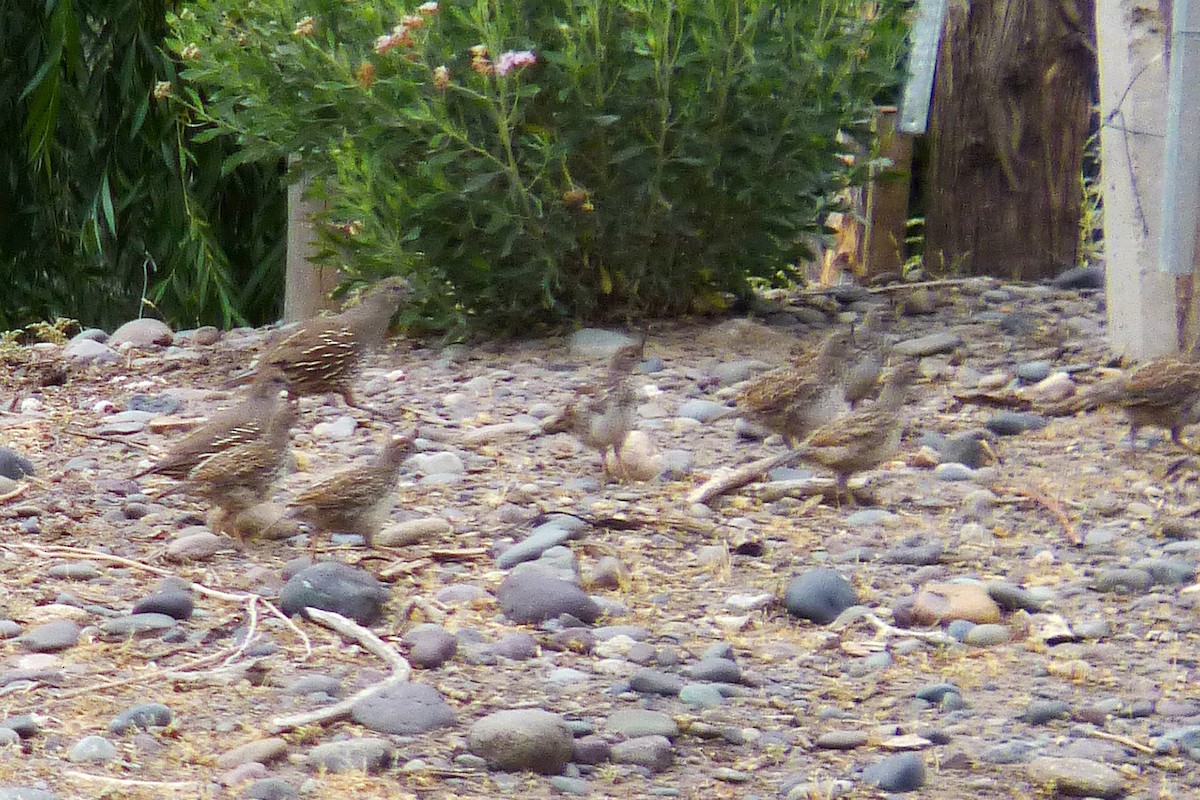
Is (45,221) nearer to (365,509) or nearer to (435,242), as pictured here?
(435,242)

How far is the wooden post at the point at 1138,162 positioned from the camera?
20.9 ft

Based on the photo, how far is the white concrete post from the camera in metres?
6.36

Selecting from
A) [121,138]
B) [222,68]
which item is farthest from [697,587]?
[121,138]

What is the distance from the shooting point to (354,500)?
15.9 feet

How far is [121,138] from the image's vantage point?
9758 millimetres

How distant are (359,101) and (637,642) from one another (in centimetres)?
323

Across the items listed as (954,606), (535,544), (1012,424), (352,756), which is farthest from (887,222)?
(352,756)

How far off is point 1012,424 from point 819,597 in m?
1.93

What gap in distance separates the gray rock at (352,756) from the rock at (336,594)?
0.78m

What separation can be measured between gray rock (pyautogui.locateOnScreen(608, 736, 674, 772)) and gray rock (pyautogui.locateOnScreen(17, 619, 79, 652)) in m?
1.50

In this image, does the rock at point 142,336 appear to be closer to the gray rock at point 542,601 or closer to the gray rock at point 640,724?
the gray rock at point 542,601

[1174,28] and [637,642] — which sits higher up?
[1174,28]

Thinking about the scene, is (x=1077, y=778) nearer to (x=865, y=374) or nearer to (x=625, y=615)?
(x=625, y=615)

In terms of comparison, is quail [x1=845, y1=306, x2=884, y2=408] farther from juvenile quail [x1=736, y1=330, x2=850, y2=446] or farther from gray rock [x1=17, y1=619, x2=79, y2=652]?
gray rock [x1=17, y1=619, x2=79, y2=652]
